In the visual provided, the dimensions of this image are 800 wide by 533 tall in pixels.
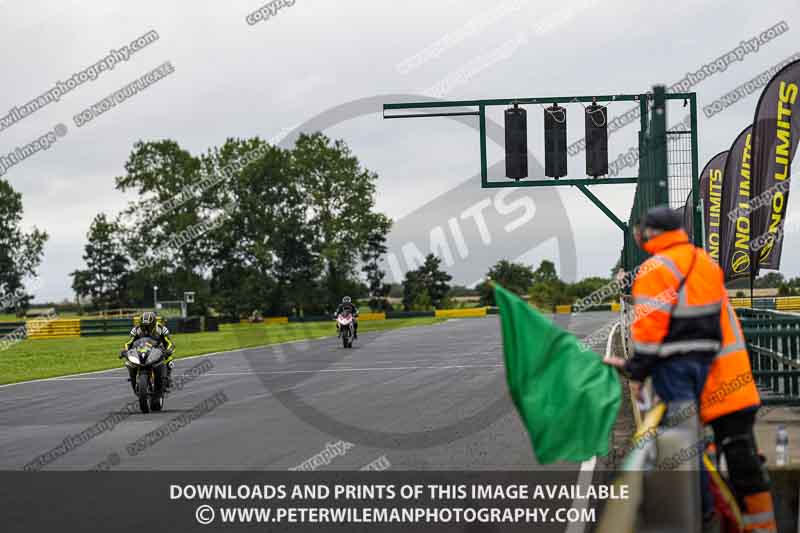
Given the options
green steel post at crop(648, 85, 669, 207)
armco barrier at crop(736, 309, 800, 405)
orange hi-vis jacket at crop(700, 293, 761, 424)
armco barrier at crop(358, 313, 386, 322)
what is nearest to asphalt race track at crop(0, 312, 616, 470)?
armco barrier at crop(736, 309, 800, 405)

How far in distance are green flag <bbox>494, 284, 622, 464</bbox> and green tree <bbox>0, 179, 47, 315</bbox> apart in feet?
305

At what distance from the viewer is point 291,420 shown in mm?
13297

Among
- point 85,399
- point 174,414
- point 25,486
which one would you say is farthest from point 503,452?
point 85,399

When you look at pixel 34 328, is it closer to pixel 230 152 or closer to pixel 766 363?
pixel 230 152

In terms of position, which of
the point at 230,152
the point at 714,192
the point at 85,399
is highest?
the point at 230,152

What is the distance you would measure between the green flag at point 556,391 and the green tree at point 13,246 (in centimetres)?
9301

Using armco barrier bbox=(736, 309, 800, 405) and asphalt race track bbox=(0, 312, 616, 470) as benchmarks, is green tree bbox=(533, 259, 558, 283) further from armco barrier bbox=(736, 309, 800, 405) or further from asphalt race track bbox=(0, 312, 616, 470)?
armco barrier bbox=(736, 309, 800, 405)

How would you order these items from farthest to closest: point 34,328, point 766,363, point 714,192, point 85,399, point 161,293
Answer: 1. point 161,293
2. point 34,328
3. point 714,192
4. point 85,399
5. point 766,363

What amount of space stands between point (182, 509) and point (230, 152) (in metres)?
80.6

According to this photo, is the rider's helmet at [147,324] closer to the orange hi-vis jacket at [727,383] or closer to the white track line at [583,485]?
the white track line at [583,485]

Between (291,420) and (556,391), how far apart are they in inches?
318

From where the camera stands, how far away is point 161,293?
8462 cm

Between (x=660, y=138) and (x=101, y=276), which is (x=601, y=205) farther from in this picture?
(x=101, y=276)

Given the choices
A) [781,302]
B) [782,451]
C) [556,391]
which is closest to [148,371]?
[782,451]
